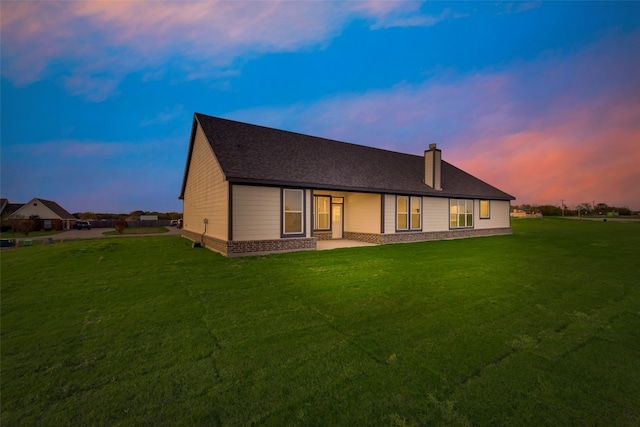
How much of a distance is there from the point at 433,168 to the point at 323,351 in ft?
54.5

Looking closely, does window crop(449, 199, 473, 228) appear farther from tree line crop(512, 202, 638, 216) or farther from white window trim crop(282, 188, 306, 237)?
tree line crop(512, 202, 638, 216)

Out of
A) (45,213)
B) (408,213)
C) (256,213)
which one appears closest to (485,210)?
(408,213)

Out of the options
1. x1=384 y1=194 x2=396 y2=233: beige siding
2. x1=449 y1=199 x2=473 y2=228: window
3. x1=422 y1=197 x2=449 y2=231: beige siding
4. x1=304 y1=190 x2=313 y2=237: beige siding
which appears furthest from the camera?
x1=449 y1=199 x2=473 y2=228: window

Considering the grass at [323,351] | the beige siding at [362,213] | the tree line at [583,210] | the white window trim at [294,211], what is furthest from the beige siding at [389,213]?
the tree line at [583,210]

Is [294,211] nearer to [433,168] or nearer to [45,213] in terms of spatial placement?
[433,168]

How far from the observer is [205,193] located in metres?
Result: 13.8

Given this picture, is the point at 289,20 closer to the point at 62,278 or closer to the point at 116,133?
the point at 62,278

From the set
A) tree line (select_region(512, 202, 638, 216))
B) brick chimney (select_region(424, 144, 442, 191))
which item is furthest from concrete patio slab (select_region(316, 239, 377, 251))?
tree line (select_region(512, 202, 638, 216))

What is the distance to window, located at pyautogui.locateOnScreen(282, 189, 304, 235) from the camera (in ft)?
37.8

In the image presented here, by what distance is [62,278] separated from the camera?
23.2ft

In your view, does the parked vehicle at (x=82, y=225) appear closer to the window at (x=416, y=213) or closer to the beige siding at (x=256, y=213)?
the beige siding at (x=256, y=213)

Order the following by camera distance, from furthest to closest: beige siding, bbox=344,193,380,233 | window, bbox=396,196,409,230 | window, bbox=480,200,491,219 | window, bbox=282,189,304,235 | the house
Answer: window, bbox=480,200,491,219
window, bbox=396,196,409,230
beige siding, bbox=344,193,380,233
window, bbox=282,189,304,235
the house

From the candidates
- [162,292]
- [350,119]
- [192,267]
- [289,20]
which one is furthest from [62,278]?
[350,119]

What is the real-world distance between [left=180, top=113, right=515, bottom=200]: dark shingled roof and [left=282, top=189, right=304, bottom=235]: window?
555 mm
